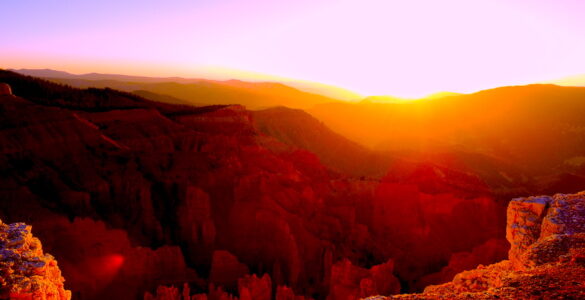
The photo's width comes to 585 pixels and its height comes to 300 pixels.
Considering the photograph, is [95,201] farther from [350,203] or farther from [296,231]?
[350,203]

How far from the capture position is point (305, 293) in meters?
18.5

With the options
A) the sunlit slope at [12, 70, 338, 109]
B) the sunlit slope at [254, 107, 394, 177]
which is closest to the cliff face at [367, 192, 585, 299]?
the sunlit slope at [254, 107, 394, 177]

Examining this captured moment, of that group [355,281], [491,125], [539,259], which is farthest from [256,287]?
[491,125]

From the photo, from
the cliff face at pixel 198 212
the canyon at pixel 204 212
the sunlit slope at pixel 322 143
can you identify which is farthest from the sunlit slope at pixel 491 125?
the cliff face at pixel 198 212

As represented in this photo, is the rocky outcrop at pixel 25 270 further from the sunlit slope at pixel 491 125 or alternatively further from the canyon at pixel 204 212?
the sunlit slope at pixel 491 125

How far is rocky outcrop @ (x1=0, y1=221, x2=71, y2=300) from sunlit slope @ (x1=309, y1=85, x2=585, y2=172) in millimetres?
52250

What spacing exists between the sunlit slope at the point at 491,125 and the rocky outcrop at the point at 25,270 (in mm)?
52250

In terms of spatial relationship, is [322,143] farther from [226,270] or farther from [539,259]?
[539,259]

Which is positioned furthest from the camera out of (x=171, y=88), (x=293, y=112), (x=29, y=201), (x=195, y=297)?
(x=171, y=88)

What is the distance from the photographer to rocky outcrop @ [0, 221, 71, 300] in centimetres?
457

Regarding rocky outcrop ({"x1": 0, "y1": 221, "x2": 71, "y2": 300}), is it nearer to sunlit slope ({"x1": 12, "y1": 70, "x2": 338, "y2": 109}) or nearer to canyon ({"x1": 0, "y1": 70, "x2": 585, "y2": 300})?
canyon ({"x1": 0, "y1": 70, "x2": 585, "y2": 300})

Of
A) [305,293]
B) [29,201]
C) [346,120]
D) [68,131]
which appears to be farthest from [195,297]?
[346,120]

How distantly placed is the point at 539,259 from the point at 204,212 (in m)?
17.3

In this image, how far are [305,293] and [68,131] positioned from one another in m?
14.8
